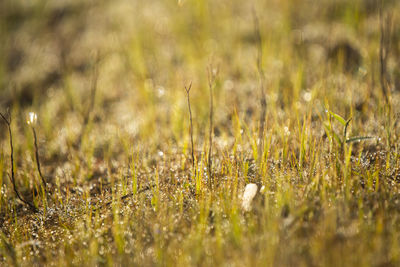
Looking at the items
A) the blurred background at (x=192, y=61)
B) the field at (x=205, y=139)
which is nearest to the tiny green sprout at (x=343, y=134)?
the field at (x=205, y=139)

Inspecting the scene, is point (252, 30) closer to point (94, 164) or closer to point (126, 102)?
point (126, 102)

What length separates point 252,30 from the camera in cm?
237

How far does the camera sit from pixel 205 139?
4.18ft

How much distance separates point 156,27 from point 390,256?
2.17m

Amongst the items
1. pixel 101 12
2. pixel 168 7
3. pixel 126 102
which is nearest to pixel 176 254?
pixel 126 102

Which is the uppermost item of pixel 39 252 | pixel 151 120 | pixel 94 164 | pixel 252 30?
pixel 252 30

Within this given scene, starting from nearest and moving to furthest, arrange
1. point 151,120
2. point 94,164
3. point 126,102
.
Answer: point 94,164
point 151,120
point 126,102

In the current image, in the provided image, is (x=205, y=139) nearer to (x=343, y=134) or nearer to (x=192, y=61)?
(x=343, y=134)

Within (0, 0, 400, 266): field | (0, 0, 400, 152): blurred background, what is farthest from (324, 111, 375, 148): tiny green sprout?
(0, 0, 400, 152): blurred background

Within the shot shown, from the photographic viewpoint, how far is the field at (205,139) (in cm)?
98

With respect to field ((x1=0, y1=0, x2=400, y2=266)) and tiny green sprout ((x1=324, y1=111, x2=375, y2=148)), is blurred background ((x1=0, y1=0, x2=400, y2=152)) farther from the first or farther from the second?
tiny green sprout ((x1=324, y1=111, x2=375, y2=148))

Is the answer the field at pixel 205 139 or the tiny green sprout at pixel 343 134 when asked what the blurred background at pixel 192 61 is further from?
the tiny green sprout at pixel 343 134

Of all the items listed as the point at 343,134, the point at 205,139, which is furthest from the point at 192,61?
the point at 343,134

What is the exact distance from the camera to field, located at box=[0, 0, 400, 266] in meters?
0.98
